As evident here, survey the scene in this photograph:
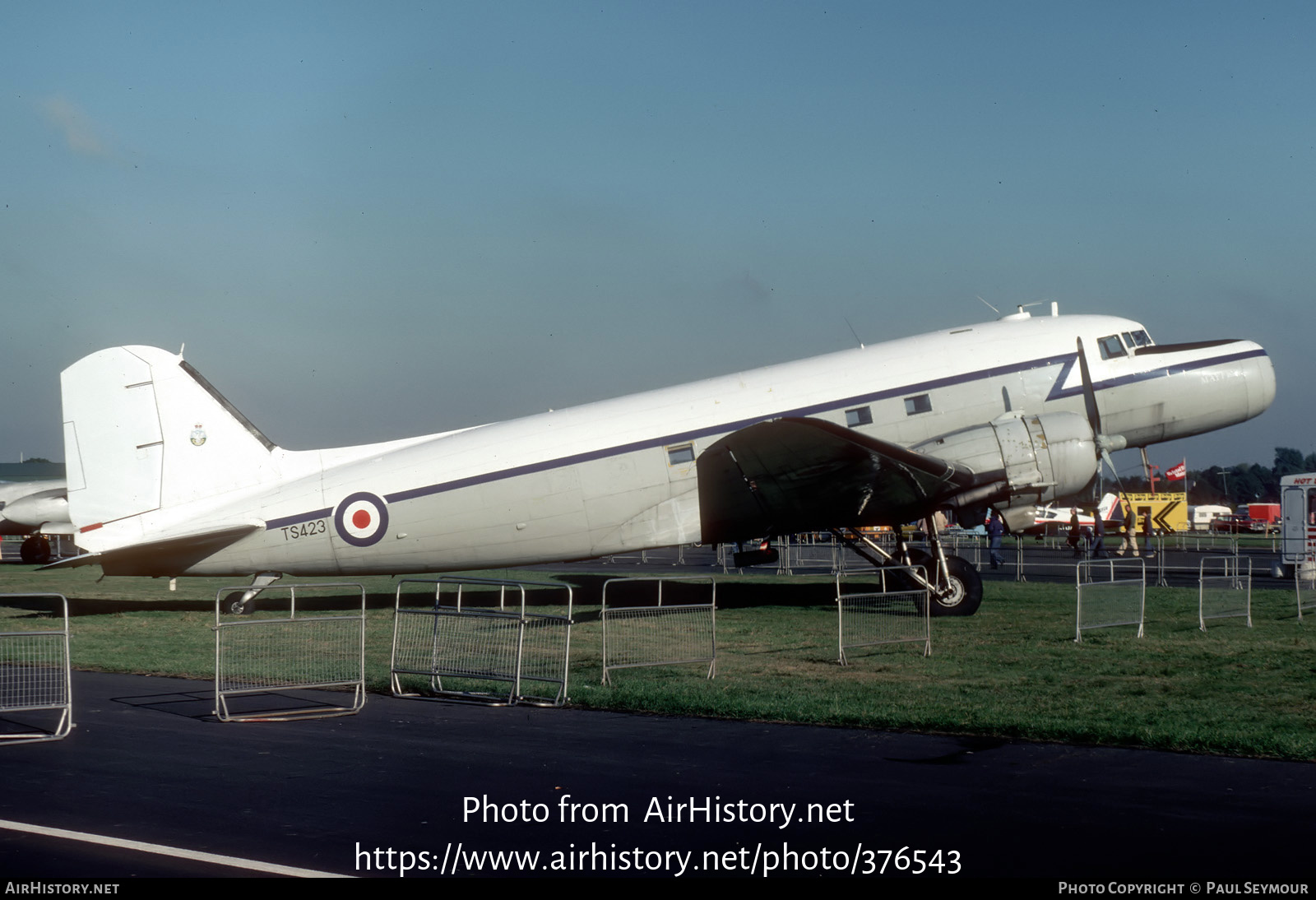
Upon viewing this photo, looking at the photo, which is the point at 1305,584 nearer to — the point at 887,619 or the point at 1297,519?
the point at 1297,519

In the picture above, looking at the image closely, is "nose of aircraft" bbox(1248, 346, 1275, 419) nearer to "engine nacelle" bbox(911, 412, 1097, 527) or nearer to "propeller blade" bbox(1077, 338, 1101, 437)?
"propeller blade" bbox(1077, 338, 1101, 437)

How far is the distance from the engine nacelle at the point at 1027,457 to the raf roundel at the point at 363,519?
374 inches

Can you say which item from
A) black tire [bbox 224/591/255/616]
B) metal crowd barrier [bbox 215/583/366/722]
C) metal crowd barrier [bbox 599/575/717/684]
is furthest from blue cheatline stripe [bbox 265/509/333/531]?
metal crowd barrier [bbox 599/575/717/684]

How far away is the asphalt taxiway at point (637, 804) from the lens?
18.1ft

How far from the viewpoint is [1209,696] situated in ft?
34.6

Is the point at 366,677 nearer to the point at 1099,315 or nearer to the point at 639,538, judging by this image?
the point at 639,538

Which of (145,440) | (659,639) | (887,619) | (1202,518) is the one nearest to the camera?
(659,639)

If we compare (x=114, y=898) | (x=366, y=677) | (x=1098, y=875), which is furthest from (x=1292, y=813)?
(x=366, y=677)

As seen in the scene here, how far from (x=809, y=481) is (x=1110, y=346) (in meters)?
6.21

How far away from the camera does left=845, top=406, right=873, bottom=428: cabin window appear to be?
1911 centimetres

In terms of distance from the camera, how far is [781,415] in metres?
19.1

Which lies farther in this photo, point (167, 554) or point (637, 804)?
point (167, 554)

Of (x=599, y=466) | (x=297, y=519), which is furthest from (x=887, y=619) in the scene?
(x=297, y=519)

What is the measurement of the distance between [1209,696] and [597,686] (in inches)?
243
